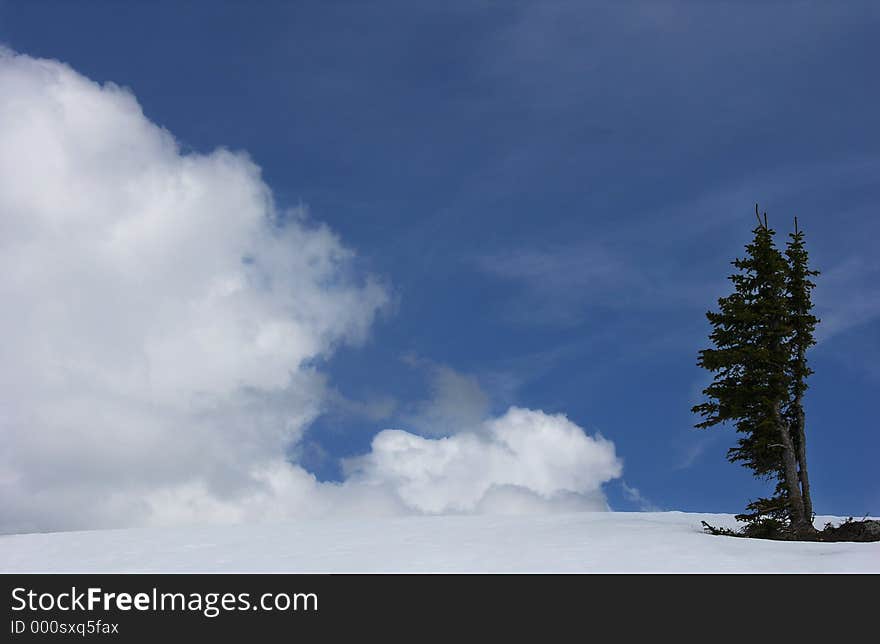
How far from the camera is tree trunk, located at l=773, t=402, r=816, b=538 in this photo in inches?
1091

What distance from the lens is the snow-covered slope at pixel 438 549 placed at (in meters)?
20.6

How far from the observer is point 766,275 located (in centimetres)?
2975

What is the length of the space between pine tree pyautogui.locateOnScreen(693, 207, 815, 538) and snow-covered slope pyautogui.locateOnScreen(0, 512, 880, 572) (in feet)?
12.3

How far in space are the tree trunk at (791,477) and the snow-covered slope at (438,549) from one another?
3536 mm
